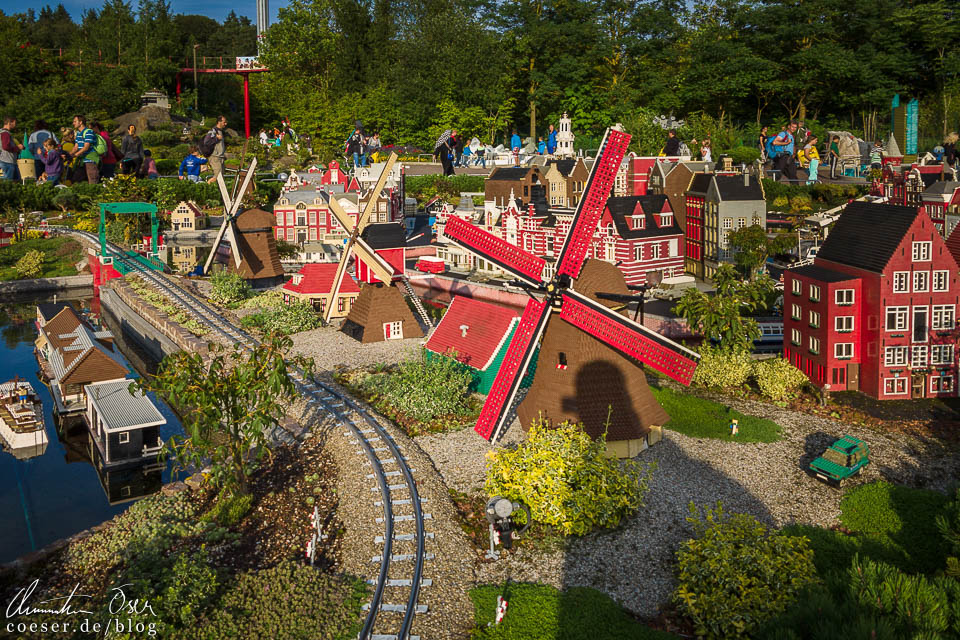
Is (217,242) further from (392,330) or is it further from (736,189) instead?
A: (736,189)

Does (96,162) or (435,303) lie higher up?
(96,162)

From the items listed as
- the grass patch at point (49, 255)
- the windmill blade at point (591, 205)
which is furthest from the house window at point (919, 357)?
the grass patch at point (49, 255)

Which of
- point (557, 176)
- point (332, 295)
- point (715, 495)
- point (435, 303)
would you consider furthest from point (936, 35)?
point (715, 495)

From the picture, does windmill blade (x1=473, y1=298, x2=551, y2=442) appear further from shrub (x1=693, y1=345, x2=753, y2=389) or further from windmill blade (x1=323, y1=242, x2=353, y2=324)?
windmill blade (x1=323, y1=242, x2=353, y2=324)

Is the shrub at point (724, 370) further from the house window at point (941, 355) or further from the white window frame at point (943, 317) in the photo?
the white window frame at point (943, 317)

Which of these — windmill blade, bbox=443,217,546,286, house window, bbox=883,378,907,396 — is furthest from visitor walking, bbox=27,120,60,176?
house window, bbox=883,378,907,396

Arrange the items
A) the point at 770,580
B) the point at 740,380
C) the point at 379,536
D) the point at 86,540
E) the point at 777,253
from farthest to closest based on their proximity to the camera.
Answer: the point at 777,253 < the point at 740,380 < the point at 86,540 < the point at 379,536 < the point at 770,580

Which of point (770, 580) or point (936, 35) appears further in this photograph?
point (936, 35)

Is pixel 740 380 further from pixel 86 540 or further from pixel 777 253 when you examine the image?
pixel 86 540
